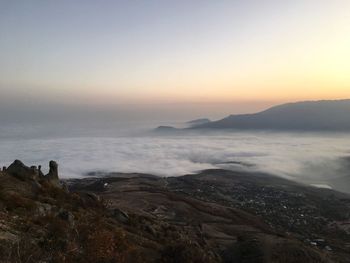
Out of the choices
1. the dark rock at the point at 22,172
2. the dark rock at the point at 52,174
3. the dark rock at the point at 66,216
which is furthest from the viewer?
Answer: the dark rock at the point at 52,174

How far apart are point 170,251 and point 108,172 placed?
15848 centimetres

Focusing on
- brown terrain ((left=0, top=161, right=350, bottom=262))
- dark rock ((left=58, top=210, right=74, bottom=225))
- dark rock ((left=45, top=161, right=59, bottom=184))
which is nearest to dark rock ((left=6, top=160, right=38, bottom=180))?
brown terrain ((left=0, top=161, right=350, bottom=262))

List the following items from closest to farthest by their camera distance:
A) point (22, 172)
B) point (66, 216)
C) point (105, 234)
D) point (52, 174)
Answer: point (105, 234) → point (66, 216) → point (22, 172) → point (52, 174)

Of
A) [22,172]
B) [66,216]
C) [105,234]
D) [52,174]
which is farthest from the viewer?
[52,174]

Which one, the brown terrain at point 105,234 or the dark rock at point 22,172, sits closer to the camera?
the brown terrain at point 105,234

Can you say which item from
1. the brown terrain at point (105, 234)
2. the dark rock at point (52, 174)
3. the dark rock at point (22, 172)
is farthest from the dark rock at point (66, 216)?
the dark rock at point (52, 174)

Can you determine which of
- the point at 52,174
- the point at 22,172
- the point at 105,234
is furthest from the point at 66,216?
the point at 52,174

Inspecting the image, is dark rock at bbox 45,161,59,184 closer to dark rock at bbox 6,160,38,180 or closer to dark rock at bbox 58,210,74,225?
dark rock at bbox 6,160,38,180

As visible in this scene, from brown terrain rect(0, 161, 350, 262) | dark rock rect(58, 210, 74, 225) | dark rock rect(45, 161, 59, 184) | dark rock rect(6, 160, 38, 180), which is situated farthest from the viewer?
dark rock rect(45, 161, 59, 184)

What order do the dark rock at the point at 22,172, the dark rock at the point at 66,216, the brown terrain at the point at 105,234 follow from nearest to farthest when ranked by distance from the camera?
the brown terrain at the point at 105,234
the dark rock at the point at 66,216
the dark rock at the point at 22,172

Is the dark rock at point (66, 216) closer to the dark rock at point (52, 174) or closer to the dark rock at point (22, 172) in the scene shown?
the dark rock at point (22, 172)

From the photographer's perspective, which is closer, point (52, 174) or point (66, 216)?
point (66, 216)

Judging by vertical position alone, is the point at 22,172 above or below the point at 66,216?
above

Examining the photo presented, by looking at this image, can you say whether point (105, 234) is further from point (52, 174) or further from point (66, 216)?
point (52, 174)
